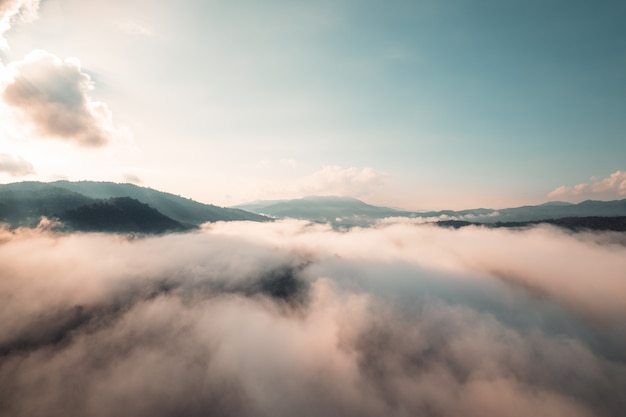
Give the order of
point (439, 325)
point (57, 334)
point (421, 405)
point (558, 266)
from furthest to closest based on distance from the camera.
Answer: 1. point (558, 266)
2. point (439, 325)
3. point (57, 334)
4. point (421, 405)

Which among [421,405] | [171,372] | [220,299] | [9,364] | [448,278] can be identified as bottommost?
[421,405]

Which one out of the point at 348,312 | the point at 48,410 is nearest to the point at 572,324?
the point at 348,312

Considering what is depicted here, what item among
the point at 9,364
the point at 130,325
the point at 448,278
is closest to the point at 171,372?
the point at 130,325

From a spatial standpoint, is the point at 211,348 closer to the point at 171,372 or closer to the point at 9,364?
the point at 171,372

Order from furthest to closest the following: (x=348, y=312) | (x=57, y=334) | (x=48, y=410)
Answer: (x=348, y=312), (x=57, y=334), (x=48, y=410)

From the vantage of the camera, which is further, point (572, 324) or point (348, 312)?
point (348, 312)

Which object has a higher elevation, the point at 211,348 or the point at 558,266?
the point at 558,266

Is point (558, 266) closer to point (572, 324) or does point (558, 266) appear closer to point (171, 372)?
point (572, 324)

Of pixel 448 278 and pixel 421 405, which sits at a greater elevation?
pixel 448 278

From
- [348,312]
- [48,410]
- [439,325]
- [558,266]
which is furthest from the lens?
[558,266]
